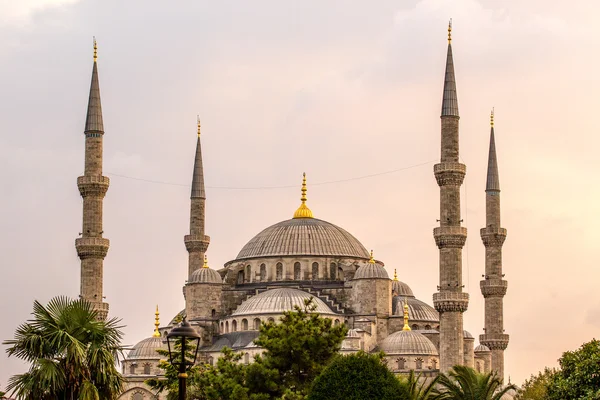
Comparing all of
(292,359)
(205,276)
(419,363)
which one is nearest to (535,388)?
(292,359)

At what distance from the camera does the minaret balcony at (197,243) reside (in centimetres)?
6806

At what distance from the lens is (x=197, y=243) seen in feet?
223

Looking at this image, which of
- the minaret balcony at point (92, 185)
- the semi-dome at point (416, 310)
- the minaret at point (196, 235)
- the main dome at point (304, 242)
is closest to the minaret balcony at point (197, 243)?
the minaret at point (196, 235)

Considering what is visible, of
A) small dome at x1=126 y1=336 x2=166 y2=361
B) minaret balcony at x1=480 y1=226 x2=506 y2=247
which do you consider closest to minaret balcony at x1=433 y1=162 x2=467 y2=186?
minaret balcony at x1=480 y1=226 x2=506 y2=247

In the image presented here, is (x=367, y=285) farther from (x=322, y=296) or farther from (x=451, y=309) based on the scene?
(x=451, y=309)

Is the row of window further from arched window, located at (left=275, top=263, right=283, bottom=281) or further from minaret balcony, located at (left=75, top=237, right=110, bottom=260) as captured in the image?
minaret balcony, located at (left=75, top=237, right=110, bottom=260)

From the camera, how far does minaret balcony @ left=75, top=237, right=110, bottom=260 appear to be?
5609cm

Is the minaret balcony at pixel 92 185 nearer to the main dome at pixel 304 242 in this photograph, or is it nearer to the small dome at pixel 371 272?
the main dome at pixel 304 242

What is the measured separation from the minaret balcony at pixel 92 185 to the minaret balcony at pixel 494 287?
18541 millimetres

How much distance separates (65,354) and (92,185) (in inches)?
1331

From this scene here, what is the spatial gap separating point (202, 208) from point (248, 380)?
116 feet

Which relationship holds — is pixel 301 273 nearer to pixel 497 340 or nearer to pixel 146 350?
pixel 146 350

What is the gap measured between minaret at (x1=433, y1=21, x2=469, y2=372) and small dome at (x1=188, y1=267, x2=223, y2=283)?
14048 mm

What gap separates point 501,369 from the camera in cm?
6381
